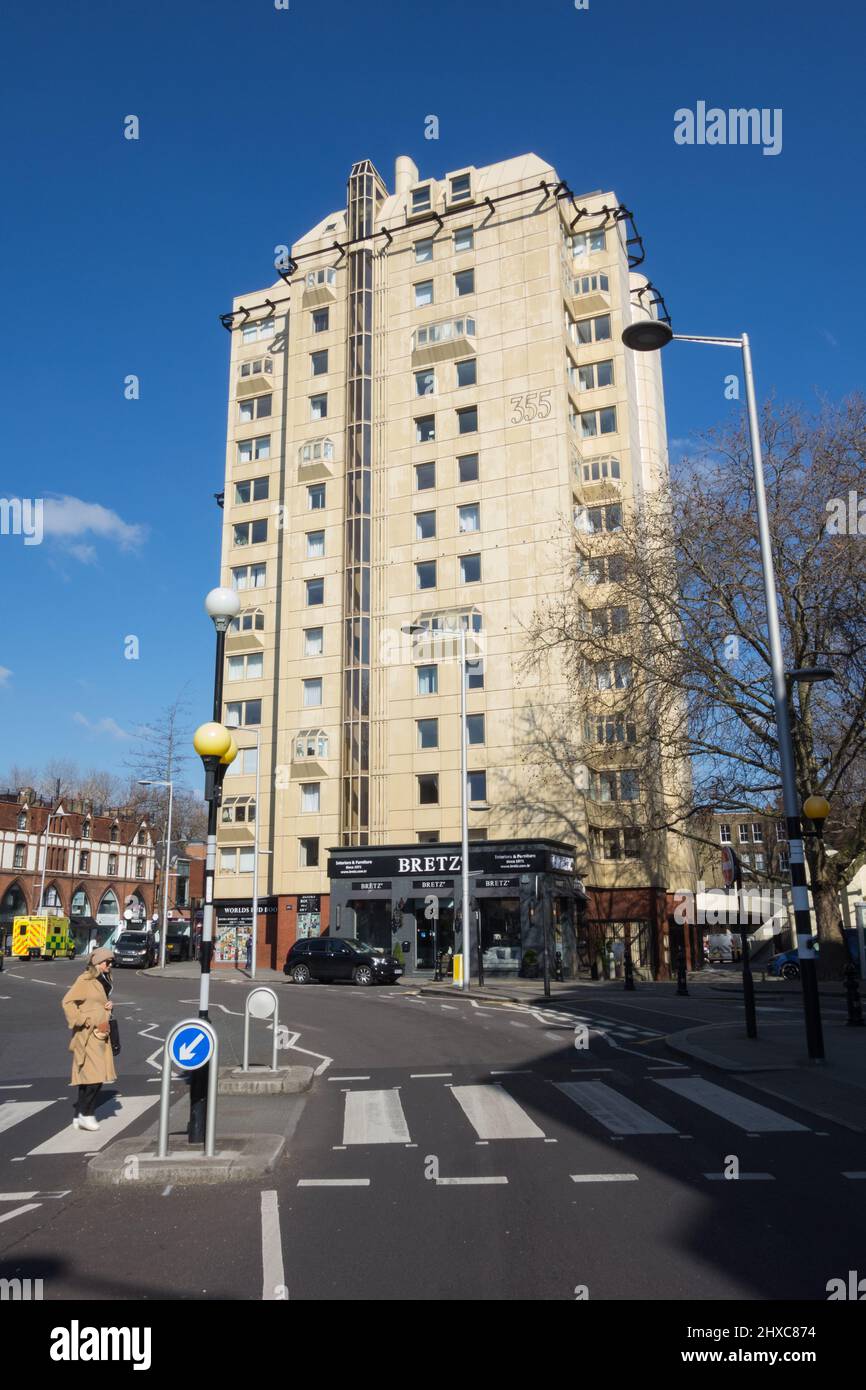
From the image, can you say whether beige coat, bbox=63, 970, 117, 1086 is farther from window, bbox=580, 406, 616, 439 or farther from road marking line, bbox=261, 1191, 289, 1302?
window, bbox=580, 406, 616, 439

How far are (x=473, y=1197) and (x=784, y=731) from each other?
8495mm

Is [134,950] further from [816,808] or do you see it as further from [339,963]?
[816,808]

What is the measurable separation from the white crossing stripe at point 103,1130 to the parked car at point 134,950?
4258cm

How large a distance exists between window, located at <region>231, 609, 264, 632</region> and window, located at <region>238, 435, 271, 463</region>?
8.68 metres

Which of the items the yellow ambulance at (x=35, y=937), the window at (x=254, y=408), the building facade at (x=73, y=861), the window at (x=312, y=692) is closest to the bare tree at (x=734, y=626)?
the window at (x=312, y=692)

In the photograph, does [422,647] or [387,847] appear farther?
[422,647]

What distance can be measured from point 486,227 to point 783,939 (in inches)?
1562

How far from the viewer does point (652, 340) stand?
13859 mm

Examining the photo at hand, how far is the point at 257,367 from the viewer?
54.4m

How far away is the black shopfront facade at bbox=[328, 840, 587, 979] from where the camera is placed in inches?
1491

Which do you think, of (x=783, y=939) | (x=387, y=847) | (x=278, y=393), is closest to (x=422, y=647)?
(x=387, y=847)

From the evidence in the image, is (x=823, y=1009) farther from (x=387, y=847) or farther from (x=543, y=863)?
(x=387, y=847)

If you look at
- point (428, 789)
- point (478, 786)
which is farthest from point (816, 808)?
point (428, 789)

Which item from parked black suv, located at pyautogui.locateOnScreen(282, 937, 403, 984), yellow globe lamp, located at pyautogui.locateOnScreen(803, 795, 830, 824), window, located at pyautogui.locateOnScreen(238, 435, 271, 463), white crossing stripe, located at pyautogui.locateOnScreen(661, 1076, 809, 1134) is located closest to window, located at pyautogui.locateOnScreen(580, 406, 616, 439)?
window, located at pyautogui.locateOnScreen(238, 435, 271, 463)
